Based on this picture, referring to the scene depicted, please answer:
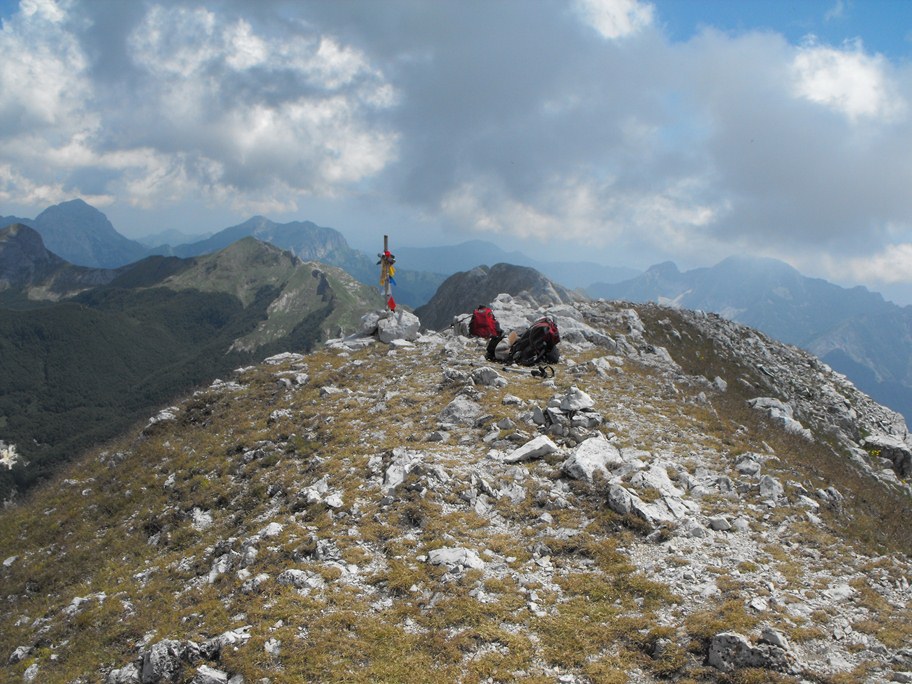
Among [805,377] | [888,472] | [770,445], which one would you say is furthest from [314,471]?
[805,377]

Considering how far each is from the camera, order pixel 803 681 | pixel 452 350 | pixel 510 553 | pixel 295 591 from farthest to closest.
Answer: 1. pixel 452 350
2. pixel 510 553
3. pixel 295 591
4. pixel 803 681

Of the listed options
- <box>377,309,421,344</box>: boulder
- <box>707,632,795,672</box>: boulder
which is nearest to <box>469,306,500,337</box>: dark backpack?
<box>377,309,421,344</box>: boulder

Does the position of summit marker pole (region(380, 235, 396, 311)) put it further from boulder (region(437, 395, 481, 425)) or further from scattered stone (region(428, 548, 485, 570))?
scattered stone (region(428, 548, 485, 570))

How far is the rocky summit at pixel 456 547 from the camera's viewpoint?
9117mm

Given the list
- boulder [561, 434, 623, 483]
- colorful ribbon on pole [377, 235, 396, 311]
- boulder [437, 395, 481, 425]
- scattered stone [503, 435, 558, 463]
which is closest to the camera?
boulder [561, 434, 623, 483]

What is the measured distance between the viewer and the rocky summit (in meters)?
9.12

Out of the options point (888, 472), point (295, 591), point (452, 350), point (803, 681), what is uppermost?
point (452, 350)

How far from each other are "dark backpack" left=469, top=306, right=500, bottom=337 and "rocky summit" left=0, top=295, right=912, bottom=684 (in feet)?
25.2

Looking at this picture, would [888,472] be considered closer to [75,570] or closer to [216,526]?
[216,526]

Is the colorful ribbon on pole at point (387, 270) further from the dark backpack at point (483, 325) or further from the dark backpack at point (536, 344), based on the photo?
the dark backpack at point (536, 344)

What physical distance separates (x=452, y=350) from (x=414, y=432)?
464 inches

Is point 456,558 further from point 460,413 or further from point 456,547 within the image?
point 460,413

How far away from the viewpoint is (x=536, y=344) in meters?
27.0

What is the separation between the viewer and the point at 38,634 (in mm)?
13359
